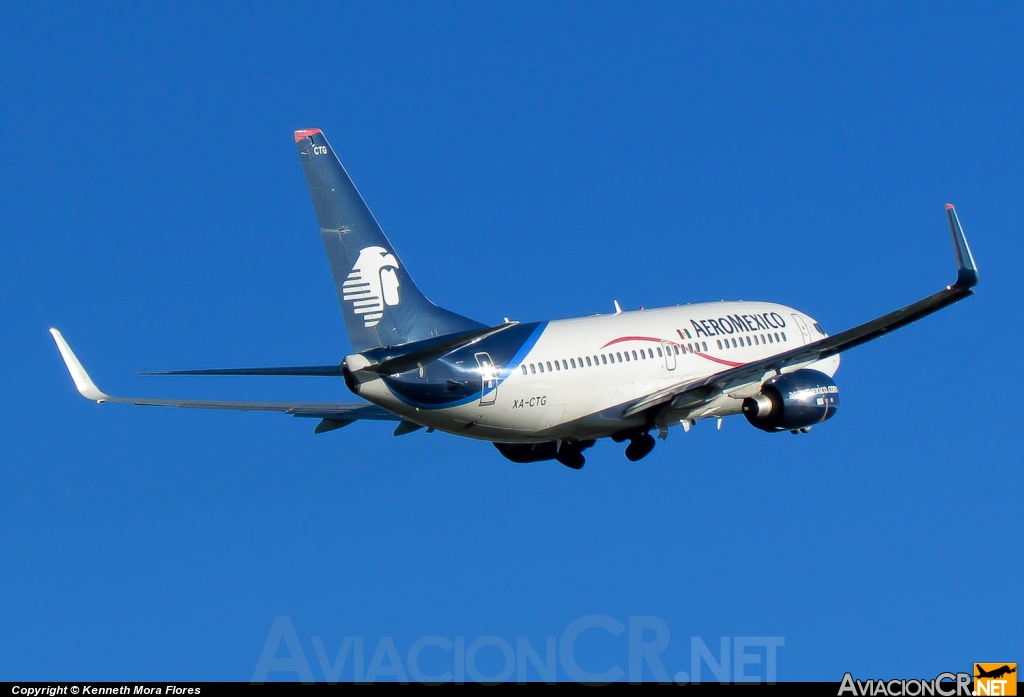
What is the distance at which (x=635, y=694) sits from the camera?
3619 cm

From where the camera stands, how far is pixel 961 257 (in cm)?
4362

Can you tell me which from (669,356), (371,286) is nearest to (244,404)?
(371,286)

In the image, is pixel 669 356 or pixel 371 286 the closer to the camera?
pixel 371 286

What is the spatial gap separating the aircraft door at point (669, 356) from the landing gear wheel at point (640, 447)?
2456 millimetres

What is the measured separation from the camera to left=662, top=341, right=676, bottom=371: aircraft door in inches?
2057

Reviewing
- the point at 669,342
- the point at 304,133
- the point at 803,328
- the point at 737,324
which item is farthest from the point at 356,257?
the point at 803,328

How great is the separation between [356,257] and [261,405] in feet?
31.8

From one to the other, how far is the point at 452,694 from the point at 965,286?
730 inches

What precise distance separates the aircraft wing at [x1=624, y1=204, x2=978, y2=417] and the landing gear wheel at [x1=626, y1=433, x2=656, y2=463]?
1.87 m

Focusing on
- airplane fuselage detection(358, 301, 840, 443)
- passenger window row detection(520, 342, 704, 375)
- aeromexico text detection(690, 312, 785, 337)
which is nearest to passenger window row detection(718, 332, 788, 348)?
airplane fuselage detection(358, 301, 840, 443)

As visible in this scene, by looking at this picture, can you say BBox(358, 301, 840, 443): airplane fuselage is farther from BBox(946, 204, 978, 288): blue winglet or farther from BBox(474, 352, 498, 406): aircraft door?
BBox(946, 204, 978, 288): blue winglet

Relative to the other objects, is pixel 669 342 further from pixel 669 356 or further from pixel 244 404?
pixel 244 404

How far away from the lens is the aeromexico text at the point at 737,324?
54594 millimetres

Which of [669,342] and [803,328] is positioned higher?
[803,328]
